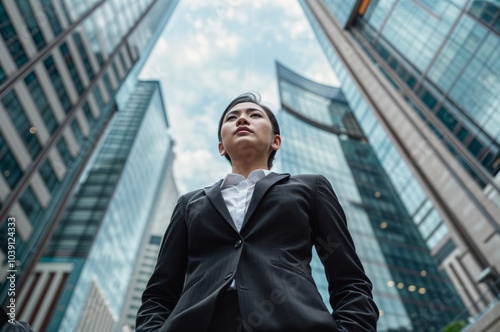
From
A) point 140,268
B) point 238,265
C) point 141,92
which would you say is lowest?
point 140,268

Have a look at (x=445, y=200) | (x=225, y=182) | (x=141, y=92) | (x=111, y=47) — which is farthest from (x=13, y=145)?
(x=141, y=92)

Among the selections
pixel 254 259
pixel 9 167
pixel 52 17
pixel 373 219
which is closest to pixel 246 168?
pixel 254 259

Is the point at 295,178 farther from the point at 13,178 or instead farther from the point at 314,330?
the point at 13,178

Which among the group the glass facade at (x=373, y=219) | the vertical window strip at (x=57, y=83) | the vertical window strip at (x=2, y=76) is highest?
the vertical window strip at (x=2, y=76)

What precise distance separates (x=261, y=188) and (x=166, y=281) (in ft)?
2.51

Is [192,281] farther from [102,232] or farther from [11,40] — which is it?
[102,232]

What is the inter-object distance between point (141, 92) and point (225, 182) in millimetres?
78820

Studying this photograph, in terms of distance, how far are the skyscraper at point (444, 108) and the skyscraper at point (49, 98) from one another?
25202mm

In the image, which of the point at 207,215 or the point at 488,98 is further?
the point at 488,98

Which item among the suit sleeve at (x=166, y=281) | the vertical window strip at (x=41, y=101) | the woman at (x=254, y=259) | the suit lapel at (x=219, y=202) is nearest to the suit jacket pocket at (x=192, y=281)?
the woman at (x=254, y=259)

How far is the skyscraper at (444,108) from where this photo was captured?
18109mm

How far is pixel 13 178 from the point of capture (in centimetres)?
2261

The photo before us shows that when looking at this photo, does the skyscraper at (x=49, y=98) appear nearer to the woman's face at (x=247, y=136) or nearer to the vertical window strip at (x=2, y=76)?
the vertical window strip at (x=2, y=76)

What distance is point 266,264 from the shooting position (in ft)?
5.23
